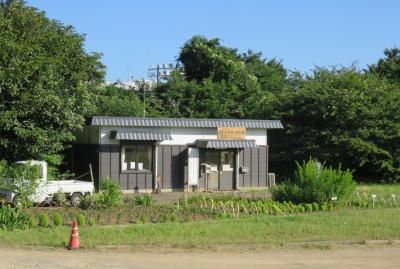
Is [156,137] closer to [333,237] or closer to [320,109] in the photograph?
[320,109]

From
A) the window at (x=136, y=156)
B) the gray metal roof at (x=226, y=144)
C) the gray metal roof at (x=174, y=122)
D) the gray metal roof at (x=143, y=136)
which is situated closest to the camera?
the gray metal roof at (x=174, y=122)

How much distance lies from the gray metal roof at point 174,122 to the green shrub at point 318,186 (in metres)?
10.3

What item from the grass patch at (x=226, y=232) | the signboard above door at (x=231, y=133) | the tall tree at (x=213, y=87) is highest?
the tall tree at (x=213, y=87)

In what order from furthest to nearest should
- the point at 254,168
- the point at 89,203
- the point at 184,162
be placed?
the point at 254,168, the point at 184,162, the point at 89,203

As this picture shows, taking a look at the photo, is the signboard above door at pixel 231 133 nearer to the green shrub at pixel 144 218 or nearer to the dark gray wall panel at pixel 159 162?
the dark gray wall panel at pixel 159 162

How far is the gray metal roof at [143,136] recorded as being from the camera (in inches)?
1147

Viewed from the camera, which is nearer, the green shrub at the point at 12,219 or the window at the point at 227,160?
the green shrub at the point at 12,219

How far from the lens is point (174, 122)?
3064 centimetres

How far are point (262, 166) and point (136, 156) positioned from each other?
706cm

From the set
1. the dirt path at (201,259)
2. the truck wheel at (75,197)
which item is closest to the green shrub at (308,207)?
the dirt path at (201,259)

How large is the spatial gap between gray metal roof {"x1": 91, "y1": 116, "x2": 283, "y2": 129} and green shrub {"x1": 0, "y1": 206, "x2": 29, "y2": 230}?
1311 centimetres

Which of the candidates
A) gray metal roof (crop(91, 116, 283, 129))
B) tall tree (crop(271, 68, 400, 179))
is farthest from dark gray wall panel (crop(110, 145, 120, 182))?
tall tree (crop(271, 68, 400, 179))

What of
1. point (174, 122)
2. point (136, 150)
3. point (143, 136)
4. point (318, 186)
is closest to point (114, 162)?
point (136, 150)

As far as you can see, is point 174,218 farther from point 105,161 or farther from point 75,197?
point 105,161
